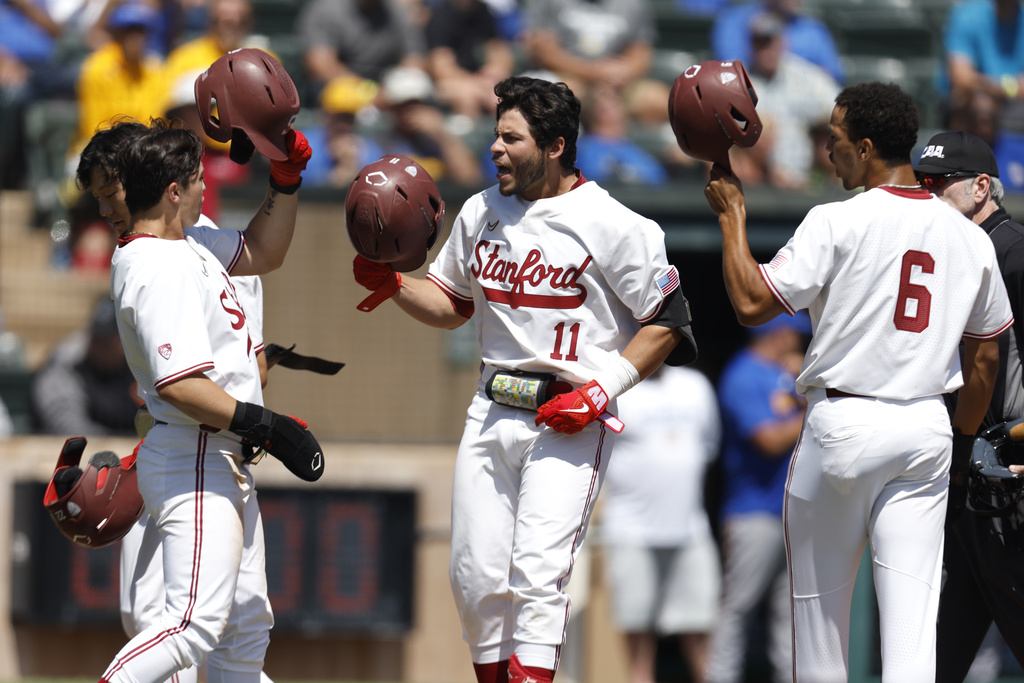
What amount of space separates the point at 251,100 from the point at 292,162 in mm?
265

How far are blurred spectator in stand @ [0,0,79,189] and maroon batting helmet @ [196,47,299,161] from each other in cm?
566

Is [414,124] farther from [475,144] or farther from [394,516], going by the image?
[394,516]

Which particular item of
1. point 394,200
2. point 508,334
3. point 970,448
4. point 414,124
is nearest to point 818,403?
point 970,448

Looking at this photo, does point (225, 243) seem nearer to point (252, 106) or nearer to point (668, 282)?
point (252, 106)

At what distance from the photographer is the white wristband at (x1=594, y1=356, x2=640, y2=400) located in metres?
3.91

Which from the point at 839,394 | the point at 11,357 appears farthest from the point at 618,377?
the point at 11,357

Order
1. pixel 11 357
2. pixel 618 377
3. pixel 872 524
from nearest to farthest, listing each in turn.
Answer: pixel 872 524 < pixel 618 377 < pixel 11 357

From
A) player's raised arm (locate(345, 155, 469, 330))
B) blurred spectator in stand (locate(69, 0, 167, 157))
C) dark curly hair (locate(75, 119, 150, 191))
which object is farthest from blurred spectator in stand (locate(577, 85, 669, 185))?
dark curly hair (locate(75, 119, 150, 191))

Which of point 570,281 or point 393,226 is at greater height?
point 393,226

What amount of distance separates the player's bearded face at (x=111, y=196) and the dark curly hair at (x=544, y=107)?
49.9 inches

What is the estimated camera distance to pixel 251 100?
4.12 meters

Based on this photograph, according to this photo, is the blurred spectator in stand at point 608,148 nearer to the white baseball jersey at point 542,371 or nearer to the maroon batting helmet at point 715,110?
the maroon batting helmet at point 715,110

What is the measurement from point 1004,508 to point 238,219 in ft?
13.7

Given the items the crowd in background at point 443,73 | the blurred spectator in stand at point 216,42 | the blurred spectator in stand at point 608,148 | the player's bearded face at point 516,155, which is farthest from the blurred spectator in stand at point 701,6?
the player's bearded face at point 516,155
